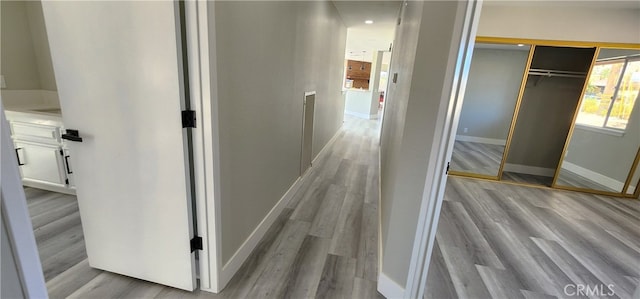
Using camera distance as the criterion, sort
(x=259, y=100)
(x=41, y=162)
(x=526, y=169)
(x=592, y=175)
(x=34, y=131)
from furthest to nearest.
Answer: (x=526, y=169) → (x=592, y=175) → (x=41, y=162) → (x=34, y=131) → (x=259, y=100)

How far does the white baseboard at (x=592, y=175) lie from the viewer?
12.1 feet

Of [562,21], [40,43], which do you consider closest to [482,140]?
[562,21]

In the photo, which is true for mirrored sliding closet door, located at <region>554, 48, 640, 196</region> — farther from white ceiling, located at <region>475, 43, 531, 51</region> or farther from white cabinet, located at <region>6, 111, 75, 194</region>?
white cabinet, located at <region>6, 111, 75, 194</region>

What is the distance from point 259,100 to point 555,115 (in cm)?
442

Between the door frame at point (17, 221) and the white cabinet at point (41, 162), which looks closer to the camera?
the door frame at point (17, 221)

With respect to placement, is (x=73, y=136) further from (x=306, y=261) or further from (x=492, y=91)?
(x=492, y=91)

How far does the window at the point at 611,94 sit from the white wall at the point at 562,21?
1.04 feet

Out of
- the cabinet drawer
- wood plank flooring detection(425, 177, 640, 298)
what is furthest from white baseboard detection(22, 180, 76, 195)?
wood plank flooring detection(425, 177, 640, 298)

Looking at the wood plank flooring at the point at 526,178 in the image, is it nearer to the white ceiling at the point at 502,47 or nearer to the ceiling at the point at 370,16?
the white ceiling at the point at 502,47

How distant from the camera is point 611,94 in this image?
345 centimetres

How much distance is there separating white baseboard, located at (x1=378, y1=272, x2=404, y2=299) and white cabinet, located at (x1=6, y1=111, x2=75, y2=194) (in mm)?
2813

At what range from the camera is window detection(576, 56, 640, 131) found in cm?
335

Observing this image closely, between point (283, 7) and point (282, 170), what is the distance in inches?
55.8

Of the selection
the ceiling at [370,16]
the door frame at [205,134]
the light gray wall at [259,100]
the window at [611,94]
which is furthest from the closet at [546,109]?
the door frame at [205,134]
